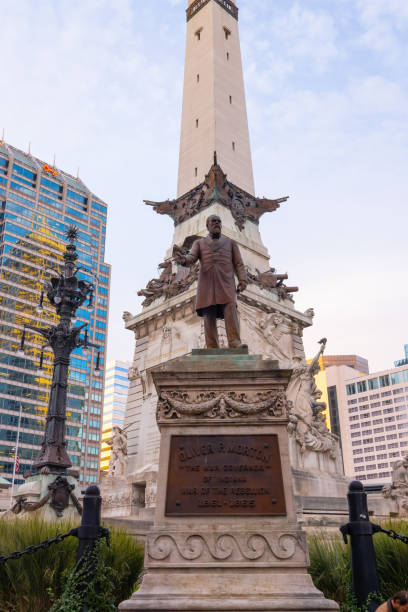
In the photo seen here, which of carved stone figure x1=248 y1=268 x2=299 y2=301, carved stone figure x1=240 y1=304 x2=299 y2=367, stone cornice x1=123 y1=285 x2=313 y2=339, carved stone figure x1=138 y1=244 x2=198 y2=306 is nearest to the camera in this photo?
carved stone figure x1=240 y1=304 x2=299 y2=367

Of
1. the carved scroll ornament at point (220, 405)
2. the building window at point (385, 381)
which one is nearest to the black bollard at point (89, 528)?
the carved scroll ornament at point (220, 405)

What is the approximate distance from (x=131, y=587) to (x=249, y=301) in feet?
56.9

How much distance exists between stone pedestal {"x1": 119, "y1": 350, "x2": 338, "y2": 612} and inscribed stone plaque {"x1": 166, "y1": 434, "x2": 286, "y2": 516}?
0.04 ft

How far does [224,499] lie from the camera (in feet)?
20.9

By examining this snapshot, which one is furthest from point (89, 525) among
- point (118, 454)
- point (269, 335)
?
point (269, 335)

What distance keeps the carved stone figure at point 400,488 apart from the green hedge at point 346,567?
13.2 m

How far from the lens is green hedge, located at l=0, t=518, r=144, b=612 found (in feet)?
20.7

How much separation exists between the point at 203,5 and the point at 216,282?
34.0 m

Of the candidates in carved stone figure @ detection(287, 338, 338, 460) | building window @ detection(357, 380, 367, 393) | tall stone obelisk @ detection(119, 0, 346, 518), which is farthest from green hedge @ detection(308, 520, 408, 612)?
building window @ detection(357, 380, 367, 393)

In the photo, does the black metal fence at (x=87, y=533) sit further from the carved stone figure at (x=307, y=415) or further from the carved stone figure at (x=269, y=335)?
the carved stone figure at (x=269, y=335)

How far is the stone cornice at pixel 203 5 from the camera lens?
3612cm

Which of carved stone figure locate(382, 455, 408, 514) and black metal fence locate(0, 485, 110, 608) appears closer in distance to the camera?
black metal fence locate(0, 485, 110, 608)

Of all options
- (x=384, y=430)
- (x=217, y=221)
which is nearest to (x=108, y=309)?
(x=384, y=430)

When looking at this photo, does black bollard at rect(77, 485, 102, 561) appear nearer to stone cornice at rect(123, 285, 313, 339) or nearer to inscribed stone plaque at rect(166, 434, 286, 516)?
inscribed stone plaque at rect(166, 434, 286, 516)
